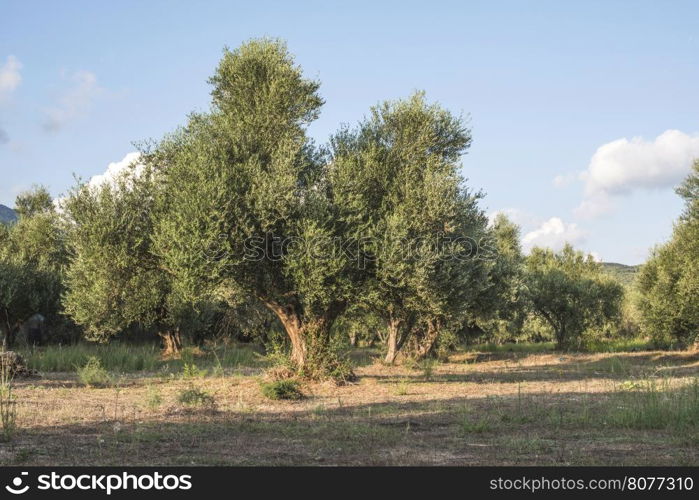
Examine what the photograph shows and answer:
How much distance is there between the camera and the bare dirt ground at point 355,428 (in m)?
12.2

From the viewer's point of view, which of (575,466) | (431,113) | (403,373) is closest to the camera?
(575,466)

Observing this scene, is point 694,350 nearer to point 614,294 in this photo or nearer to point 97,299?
point 614,294

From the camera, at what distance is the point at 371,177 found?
1005 inches

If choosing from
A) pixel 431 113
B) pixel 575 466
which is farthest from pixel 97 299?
pixel 575 466

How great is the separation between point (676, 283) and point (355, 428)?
146 ft

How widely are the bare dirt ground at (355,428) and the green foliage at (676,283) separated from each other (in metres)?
26.5

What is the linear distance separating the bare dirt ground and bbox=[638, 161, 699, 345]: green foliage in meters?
26.5

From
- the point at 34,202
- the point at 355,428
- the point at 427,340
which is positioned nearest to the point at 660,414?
the point at 355,428

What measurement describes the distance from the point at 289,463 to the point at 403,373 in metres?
25.5

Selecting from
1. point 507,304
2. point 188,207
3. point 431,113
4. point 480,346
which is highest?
point 431,113

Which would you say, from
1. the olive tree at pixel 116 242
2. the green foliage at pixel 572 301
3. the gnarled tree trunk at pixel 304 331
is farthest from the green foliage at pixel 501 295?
the olive tree at pixel 116 242

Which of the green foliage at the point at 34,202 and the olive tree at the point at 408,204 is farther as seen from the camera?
the green foliage at the point at 34,202

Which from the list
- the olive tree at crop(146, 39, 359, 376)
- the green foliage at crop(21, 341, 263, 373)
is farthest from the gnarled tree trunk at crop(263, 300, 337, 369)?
the green foliage at crop(21, 341, 263, 373)

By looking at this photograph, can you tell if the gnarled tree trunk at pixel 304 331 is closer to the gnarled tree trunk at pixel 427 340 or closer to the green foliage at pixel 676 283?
the gnarled tree trunk at pixel 427 340
